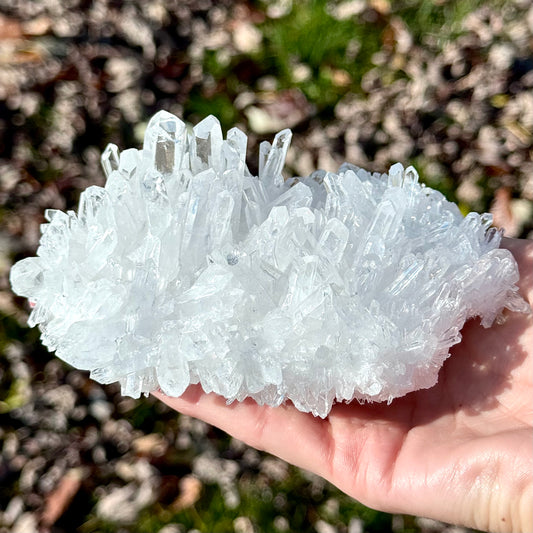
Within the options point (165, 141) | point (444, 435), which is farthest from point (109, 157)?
point (444, 435)

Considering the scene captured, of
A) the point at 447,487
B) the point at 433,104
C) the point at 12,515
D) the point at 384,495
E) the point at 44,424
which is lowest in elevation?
the point at 12,515

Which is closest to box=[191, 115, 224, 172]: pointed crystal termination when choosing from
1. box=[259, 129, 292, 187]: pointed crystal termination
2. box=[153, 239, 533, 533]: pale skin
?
box=[259, 129, 292, 187]: pointed crystal termination

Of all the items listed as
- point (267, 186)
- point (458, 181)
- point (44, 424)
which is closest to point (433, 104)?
point (458, 181)

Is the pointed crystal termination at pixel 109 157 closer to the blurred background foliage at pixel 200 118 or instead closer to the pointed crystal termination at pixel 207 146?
the pointed crystal termination at pixel 207 146

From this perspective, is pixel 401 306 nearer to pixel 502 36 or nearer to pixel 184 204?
pixel 184 204

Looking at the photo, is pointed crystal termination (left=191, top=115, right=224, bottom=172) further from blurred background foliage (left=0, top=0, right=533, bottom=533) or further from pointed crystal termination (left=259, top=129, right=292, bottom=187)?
blurred background foliage (left=0, top=0, right=533, bottom=533)

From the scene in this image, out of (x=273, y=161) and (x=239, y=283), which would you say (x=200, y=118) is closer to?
(x=273, y=161)
